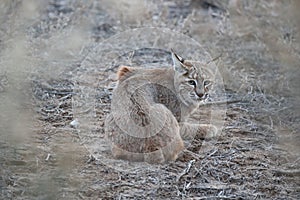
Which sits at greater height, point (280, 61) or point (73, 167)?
point (280, 61)

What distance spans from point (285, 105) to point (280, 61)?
44.9 inches

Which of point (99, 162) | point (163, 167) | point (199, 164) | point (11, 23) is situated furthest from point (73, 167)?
point (11, 23)

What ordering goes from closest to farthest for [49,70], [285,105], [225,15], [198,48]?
[285,105] → [49,70] → [198,48] → [225,15]

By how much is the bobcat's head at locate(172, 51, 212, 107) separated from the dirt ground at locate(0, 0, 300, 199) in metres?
0.39

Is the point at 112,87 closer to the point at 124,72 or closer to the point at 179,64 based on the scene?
the point at 124,72

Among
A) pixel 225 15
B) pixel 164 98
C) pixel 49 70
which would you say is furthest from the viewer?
pixel 225 15

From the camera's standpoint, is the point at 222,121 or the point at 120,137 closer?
the point at 120,137

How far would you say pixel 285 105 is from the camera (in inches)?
222

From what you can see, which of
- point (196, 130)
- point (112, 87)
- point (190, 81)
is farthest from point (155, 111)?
point (112, 87)

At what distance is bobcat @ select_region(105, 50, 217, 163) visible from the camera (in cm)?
420

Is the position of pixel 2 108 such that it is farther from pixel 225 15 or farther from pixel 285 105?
pixel 225 15

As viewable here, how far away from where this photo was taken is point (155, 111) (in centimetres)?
432

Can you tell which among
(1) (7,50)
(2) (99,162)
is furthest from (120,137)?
(1) (7,50)

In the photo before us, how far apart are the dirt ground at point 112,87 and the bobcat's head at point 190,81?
39 centimetres
